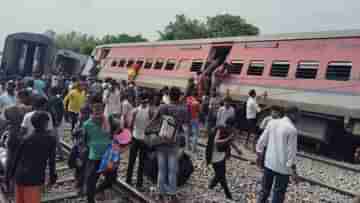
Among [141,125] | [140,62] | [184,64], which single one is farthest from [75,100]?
[140,62]

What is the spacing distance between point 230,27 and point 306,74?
108ft

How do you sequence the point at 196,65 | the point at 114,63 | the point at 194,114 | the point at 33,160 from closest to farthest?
the point at 33,160 → the point at 194,114 → the point at 196,65 → the point at 114,63

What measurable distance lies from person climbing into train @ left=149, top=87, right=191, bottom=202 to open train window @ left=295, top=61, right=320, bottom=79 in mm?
6643

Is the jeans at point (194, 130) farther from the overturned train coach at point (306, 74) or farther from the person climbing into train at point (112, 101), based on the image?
the overturned train coach at point (306, 74)

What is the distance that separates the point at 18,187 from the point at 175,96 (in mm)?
2419

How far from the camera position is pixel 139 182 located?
6.14 metres

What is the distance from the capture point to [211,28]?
43.8m

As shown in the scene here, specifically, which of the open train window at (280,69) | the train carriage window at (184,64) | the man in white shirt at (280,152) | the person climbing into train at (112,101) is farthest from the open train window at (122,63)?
the man in white shirt at (280,152)

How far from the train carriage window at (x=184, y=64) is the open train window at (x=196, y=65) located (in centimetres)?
28

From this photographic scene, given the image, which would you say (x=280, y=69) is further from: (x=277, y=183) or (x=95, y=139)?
(x=95, y=139)

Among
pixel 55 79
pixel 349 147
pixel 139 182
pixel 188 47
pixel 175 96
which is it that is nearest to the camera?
pixel 175 96

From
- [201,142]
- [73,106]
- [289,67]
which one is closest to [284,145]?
[73,106]

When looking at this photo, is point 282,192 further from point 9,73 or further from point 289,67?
point 9,73

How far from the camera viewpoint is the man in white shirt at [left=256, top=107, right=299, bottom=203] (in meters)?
4.57
